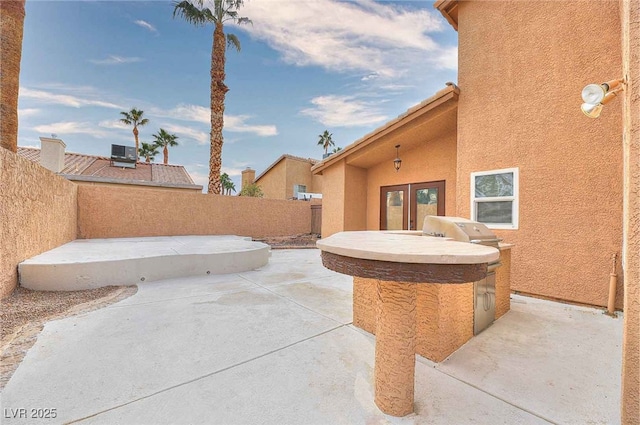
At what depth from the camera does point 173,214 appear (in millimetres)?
9836

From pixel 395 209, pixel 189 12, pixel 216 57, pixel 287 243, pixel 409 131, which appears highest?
pixel 189 12

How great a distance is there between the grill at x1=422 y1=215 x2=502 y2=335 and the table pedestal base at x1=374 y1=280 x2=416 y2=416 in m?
1.35

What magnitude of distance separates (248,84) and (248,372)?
564 inches

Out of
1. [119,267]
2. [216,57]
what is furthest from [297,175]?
[119,267]

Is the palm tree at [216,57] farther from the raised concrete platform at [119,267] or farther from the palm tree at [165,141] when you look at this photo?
the palm tree at [165,141]

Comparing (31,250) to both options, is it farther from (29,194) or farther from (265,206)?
(265,206)

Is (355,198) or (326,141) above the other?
(326,141)

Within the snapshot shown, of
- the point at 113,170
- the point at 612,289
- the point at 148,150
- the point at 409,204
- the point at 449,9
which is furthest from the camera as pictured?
the point at 148,150

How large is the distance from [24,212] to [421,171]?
8897 millimetres

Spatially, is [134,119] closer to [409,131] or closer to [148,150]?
[148,150]

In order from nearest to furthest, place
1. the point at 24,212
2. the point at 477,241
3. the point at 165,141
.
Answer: the point at 477,241 → the point at 24,212 → the point at 165,141

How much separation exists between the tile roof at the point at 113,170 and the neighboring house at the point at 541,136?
15.2 metres

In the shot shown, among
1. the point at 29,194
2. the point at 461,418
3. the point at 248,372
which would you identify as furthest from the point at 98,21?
the point at 461,418

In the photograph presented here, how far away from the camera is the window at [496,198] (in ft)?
15.4
